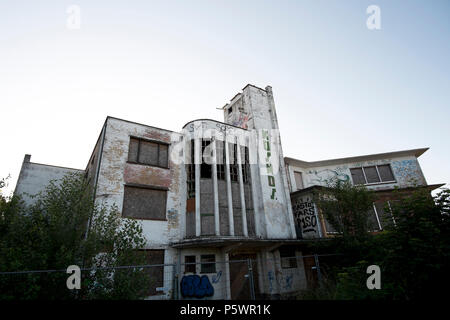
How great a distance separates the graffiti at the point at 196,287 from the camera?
12.5 meters

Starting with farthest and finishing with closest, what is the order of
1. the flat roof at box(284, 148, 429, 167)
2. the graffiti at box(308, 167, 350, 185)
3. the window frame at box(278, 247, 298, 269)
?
1. the graffiti at box(308, 167, 350, 185)
2. the flat roof at box(284, 148, 429, 167)
3. the window frame at box(278, 247, 298, 269)

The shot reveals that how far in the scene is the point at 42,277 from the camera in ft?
25.8

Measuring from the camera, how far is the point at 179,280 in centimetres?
1303

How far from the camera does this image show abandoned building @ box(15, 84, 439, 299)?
13492mm

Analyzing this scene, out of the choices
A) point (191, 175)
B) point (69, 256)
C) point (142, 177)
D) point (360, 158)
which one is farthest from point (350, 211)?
point (69, 256)

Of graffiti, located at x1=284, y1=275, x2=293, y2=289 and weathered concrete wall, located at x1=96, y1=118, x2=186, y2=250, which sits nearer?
weathered concrete wall, located at x1=96, y1=118, x2=186, y2=250

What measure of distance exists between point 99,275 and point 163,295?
17.2 feet

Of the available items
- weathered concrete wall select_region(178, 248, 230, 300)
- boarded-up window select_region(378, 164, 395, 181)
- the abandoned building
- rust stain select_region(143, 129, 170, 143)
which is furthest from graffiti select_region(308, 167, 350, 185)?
rust stain select_region(143, 129, 170, 143)

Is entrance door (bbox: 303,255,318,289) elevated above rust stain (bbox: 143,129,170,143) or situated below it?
below

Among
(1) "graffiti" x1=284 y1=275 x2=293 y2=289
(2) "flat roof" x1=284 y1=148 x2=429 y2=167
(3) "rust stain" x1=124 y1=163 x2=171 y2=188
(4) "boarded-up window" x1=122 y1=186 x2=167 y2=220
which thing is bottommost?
(1) "graffiti" x1=284 y1=275 x2=293 y2=289

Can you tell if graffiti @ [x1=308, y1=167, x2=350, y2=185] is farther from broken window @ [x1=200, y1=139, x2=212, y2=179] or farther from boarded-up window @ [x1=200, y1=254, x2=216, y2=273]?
boarded-up window @ [x1=200, y1=254, x2=216, y2=273]

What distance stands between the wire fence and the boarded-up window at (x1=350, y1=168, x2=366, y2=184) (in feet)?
29.3
